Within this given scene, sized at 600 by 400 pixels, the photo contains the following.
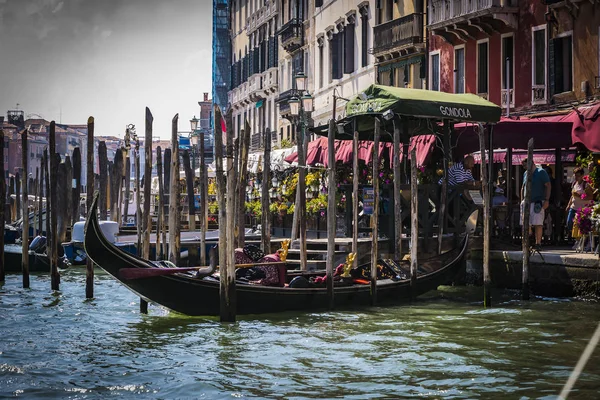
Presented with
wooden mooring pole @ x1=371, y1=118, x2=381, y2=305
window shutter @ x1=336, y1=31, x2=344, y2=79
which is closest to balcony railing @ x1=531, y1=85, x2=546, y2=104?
wooden mooring pole @ x1=371, y1=118, x2=381, y2=305

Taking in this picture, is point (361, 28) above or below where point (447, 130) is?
above

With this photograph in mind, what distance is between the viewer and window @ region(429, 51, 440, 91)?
2364 centimetres

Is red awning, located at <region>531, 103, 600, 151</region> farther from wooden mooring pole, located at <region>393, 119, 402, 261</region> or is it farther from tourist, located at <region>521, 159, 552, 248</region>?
wooden mooring pole, located at <region>393, 119, 402, 261</region>

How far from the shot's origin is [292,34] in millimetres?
33156

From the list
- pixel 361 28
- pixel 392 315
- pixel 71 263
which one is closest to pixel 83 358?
pixel 392 315

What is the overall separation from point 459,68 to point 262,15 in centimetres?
1728

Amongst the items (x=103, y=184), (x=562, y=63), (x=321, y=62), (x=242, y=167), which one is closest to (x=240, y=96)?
(x=321, y=62)

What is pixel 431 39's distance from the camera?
23.8 metres

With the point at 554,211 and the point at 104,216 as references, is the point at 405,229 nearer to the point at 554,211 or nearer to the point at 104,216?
the point at 554,211

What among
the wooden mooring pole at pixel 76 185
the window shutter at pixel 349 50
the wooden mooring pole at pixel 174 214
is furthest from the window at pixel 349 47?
the wooden mooring pole at pixel 174 214

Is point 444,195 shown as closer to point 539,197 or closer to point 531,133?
point 539,197

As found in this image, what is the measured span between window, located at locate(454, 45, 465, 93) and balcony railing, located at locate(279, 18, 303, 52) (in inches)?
415

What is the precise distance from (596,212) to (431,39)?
11496 mm

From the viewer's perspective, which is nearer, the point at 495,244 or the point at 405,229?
the point at 495,244
